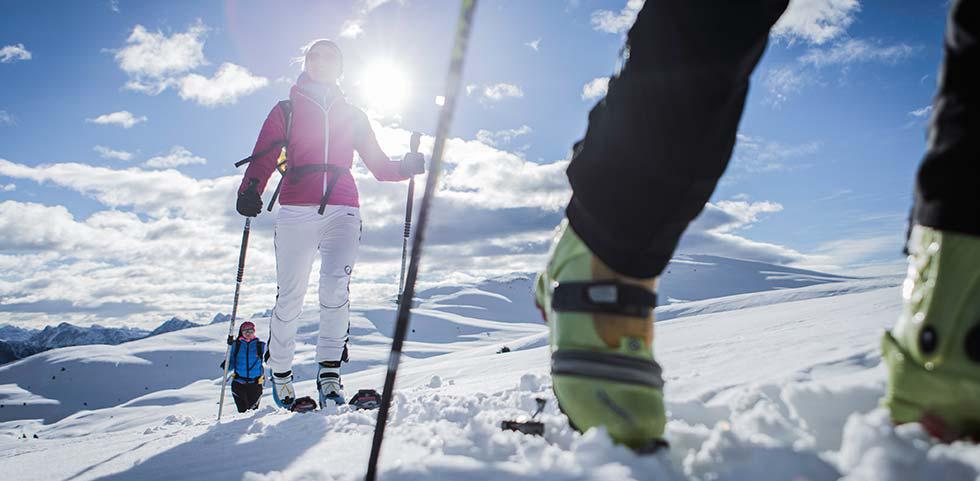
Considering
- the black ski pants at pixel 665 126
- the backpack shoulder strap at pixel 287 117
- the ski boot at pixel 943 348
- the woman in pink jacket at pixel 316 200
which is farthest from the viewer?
the backpack shoulder strap at pixel 287 117

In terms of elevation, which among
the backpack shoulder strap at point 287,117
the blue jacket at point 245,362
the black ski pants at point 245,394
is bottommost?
the black ski pants at point 245,394

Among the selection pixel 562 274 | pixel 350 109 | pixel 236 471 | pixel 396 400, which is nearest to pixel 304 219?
pixel 350 109

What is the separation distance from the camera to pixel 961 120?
834 millimetres

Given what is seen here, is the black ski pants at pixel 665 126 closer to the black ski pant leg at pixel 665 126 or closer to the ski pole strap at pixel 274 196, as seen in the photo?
the black ski pant leg at pixel 665 126

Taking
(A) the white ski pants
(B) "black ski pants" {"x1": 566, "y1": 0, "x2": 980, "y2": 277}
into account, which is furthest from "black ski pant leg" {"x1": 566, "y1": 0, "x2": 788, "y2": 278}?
(A) the white ski pants

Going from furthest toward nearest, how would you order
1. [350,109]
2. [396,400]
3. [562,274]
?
[350,109]
[396,400]
[562,274]

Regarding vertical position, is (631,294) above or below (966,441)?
above

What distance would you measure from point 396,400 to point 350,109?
273 cm

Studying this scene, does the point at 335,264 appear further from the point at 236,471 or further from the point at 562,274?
the point at 562,274

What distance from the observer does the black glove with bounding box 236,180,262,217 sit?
13.4 ft

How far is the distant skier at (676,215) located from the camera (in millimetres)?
846

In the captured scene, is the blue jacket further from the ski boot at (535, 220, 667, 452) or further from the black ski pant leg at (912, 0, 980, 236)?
the black ski pant leg at (912, 0, 980, 236)

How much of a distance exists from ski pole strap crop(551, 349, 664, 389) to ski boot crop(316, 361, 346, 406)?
307 cm

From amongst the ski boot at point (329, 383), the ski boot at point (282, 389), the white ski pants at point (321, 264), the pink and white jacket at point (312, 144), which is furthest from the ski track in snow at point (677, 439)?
the pink and white jacket at point (312, 144)
